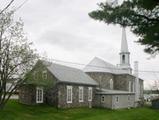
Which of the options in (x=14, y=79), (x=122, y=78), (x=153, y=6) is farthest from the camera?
(x=122, y=78)

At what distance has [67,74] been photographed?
50656mm

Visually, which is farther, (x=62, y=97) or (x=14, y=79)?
(x=62, y=97)

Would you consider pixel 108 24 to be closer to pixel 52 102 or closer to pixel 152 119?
pixel 152 119

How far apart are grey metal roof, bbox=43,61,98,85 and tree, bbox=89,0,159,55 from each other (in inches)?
1008

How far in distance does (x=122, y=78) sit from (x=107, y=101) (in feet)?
49.1

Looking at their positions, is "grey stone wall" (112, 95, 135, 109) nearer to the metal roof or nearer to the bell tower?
the metal roof

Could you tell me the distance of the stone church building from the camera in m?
45.4

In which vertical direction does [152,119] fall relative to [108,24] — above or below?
below

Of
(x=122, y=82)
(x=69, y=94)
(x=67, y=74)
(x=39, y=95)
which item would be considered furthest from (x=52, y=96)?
(x=122, y=82)

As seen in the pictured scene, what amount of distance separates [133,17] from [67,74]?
33.9 m

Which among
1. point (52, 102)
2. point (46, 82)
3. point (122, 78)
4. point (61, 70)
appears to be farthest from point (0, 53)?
point (122, 78)

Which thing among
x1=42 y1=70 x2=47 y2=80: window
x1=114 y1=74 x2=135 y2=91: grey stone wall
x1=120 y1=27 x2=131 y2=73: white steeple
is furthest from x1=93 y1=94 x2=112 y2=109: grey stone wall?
x1=120 y1=27 x2=131 y2=73: white steeple

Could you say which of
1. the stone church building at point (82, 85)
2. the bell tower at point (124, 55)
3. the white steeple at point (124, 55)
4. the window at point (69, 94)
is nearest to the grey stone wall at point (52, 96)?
the stone church building at point (82, 85)

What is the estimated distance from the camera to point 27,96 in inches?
1811
